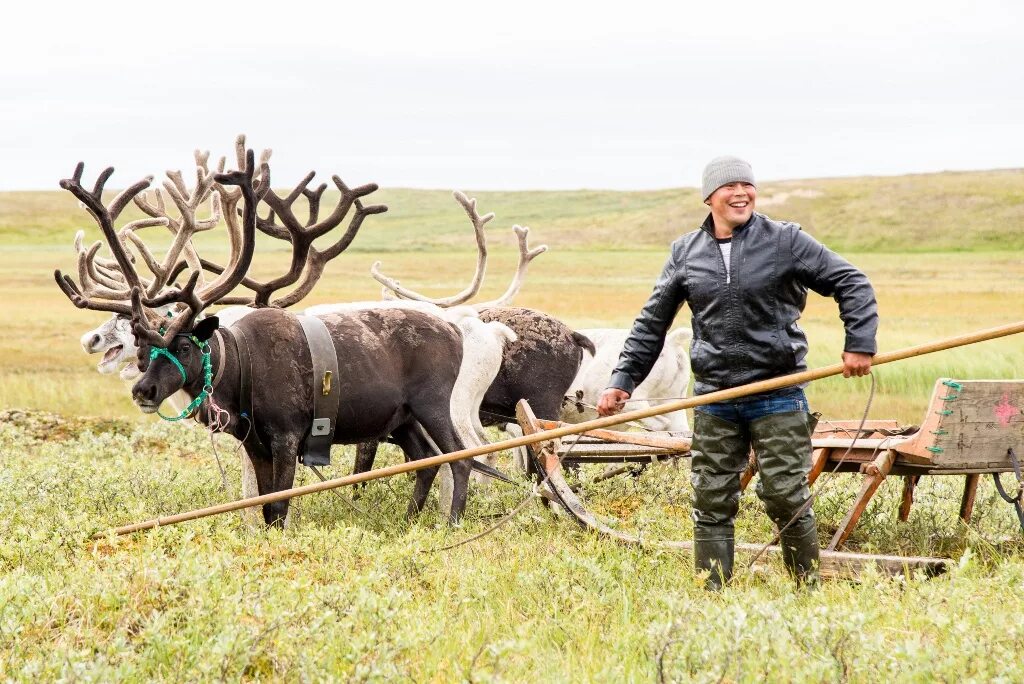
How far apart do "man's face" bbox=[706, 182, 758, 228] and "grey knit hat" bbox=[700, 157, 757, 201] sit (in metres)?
0.02

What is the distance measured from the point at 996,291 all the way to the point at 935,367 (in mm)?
18508

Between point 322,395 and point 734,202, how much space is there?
340cm

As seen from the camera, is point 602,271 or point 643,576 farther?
point 602,271

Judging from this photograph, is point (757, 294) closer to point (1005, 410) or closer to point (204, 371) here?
point (1005, 410)

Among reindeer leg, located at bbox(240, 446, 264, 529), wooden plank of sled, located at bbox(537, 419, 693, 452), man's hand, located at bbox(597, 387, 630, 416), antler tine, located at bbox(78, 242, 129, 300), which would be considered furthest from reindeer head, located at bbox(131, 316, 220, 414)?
man's hand, located at bbox(597, 387, 630, 416)

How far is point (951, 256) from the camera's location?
196 ft

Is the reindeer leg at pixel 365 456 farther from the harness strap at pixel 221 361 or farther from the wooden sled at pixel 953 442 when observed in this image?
the wooden sled at pixel 953 442

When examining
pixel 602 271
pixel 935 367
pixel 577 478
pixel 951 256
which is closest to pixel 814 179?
pixel 951 256

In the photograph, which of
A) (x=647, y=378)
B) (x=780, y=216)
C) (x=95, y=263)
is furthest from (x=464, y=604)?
(x=780, y=216)

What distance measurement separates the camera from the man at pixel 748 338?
19.4ft

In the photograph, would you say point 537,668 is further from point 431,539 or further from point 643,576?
point 431,539

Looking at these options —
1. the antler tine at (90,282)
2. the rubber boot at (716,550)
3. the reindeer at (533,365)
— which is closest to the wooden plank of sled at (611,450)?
the rubber boot at (716,550)

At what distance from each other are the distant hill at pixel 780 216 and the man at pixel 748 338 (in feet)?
211

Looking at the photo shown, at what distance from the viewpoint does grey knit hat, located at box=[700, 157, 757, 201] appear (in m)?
6.02
